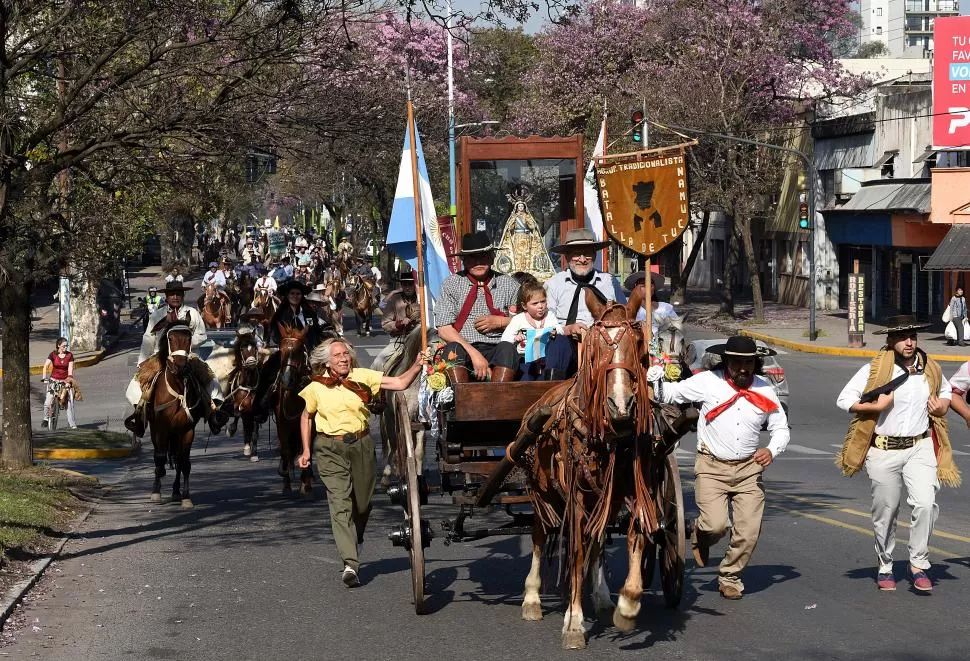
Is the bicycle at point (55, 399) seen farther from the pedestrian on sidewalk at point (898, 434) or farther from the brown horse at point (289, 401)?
the pedestrian on sidewalk at point (898, 434)

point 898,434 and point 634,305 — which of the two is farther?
point 898,434

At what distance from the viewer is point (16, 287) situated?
17.0 meters

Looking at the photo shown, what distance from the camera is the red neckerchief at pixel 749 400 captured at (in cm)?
957

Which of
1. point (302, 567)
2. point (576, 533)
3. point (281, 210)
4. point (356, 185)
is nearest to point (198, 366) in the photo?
point (302, 567)

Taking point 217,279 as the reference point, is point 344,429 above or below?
below

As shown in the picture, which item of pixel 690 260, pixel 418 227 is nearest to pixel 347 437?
pixel 418 227

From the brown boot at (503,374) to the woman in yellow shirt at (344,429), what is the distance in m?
0.81

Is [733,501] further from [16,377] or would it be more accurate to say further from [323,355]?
[16,377]

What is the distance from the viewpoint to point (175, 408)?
15523 mm

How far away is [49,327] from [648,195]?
128ft

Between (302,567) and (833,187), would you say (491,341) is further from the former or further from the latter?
(833,187)

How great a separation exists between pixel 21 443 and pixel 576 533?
11.1 m

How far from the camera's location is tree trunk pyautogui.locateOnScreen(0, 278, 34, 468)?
17.5 metres

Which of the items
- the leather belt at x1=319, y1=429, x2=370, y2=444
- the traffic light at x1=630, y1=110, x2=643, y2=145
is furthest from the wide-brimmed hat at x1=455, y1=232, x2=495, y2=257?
the traffic light at x1=630, y1=110, x2=643, y2=145
